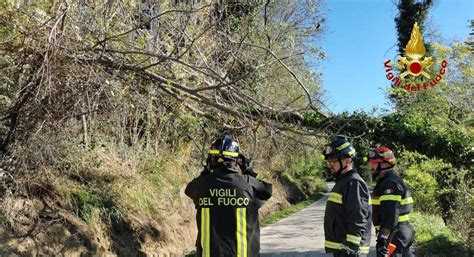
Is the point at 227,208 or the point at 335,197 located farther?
the point at 335,197

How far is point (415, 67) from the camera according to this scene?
2203 centimetres

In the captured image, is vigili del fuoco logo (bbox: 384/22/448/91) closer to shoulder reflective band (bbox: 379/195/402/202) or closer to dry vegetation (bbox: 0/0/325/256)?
dry vegetation (bbox: 0/0/325/256)

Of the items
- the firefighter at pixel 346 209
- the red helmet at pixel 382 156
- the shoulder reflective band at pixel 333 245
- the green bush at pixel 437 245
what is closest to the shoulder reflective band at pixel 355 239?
the firefighter at pixel 346 209

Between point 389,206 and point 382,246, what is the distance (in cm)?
49

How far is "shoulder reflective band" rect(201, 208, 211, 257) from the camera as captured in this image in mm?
4312

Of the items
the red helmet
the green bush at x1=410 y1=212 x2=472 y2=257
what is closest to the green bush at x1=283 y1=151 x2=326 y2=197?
the green bush at x1=410 y1=212 x2=472 y2=257

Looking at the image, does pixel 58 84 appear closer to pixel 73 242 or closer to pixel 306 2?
pixel 73 242

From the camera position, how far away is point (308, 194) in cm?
3064

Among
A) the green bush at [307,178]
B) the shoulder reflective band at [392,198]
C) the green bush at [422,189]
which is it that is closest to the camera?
the shoulder reflective band at [392,198]

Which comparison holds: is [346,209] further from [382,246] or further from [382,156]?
[382,156]

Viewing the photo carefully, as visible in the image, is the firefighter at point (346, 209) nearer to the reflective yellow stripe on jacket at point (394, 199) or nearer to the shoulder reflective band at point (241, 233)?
the shoulder reflective band at point (241, 233)

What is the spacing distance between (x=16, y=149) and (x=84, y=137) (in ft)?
6.05

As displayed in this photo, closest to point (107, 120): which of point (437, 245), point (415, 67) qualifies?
point (437, 245)

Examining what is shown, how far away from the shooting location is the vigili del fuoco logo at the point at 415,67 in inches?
794
